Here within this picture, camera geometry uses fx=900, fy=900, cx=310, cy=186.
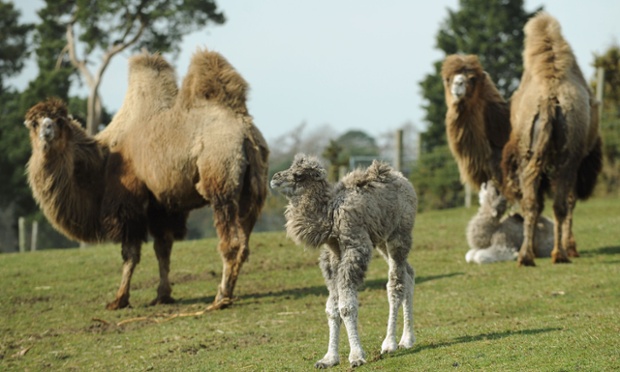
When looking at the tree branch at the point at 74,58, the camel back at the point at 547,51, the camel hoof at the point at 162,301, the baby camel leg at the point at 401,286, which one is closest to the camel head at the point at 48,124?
the camel hoof at the point at 162,301

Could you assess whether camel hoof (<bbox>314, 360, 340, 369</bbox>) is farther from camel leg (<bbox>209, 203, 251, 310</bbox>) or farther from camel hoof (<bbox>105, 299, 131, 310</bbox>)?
camel hoof (<bbox>105, 299, 131, 310</bbox>)

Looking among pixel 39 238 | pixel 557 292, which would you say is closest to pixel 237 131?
pixel 557 292

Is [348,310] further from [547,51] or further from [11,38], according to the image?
[11,38]

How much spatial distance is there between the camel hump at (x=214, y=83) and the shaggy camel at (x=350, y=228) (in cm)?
470

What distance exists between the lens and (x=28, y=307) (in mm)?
11484

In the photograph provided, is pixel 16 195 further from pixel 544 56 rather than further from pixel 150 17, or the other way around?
pixel 544 56

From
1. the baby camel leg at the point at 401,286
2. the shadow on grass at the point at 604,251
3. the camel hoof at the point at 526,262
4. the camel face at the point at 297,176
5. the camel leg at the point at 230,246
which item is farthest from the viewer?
Answer: the shadow on grass at the point at 604,251

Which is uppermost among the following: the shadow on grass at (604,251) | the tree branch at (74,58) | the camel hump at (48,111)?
the tree branch at (74,58)

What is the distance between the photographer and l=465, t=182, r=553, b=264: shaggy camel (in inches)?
529

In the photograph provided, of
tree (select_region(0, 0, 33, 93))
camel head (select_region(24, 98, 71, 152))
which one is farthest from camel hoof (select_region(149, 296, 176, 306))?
tree (select_region(0, 0, 33, 93))

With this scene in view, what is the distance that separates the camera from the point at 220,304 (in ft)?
35.7

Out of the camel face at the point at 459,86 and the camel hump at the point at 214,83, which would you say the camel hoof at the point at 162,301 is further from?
the camel face at the point at 459,86

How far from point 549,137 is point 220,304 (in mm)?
5141

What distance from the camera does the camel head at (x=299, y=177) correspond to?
6949 mm
